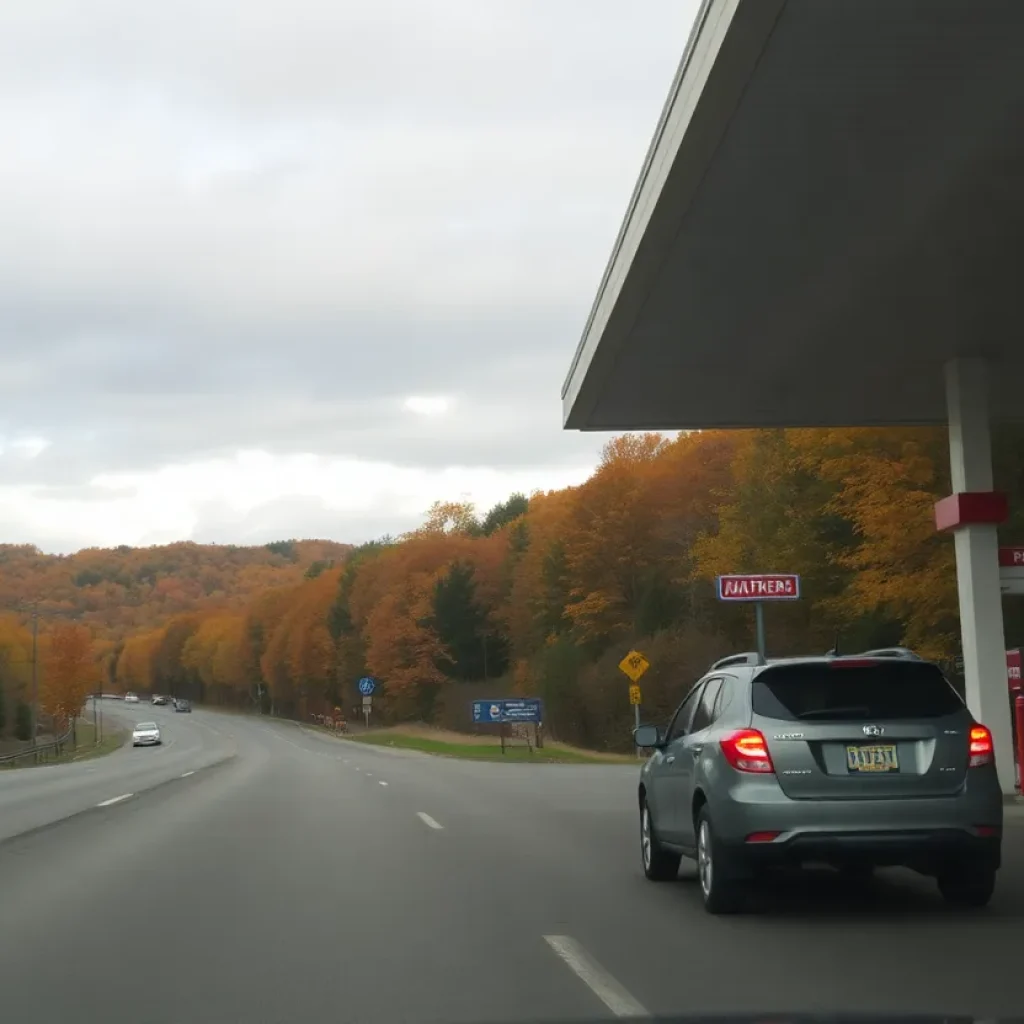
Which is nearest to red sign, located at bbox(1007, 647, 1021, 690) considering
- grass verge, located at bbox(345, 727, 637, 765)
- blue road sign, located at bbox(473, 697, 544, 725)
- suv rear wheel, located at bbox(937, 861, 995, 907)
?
suv rear wheel, located at bbox(937, 861, 995, 907)

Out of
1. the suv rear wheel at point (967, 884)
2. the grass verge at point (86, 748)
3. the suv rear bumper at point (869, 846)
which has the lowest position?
the grass verge at point (86, 748)

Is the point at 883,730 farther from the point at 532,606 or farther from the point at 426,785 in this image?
the point at 532,606

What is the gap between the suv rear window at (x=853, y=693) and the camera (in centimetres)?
969

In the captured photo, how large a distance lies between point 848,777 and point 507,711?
43944 mm

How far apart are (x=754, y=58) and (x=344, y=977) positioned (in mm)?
6992

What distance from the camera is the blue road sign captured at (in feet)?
172

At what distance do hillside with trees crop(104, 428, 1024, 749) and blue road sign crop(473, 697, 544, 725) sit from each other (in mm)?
4833

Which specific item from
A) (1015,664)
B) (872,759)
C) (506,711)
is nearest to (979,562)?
(1015,664)

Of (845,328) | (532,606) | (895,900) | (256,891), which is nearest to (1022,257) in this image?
(845,328)

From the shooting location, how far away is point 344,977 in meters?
8.05

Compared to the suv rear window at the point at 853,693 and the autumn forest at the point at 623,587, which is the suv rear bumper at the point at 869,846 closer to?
the suv rear window at the point at 853,693

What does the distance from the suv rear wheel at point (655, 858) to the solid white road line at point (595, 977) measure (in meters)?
2.76

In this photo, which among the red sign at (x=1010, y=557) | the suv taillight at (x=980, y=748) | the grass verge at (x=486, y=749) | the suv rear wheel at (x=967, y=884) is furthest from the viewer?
the grass verge at (x=486, y=749)

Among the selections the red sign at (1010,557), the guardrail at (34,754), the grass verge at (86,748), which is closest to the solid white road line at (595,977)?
the red sign at (1010,557)
